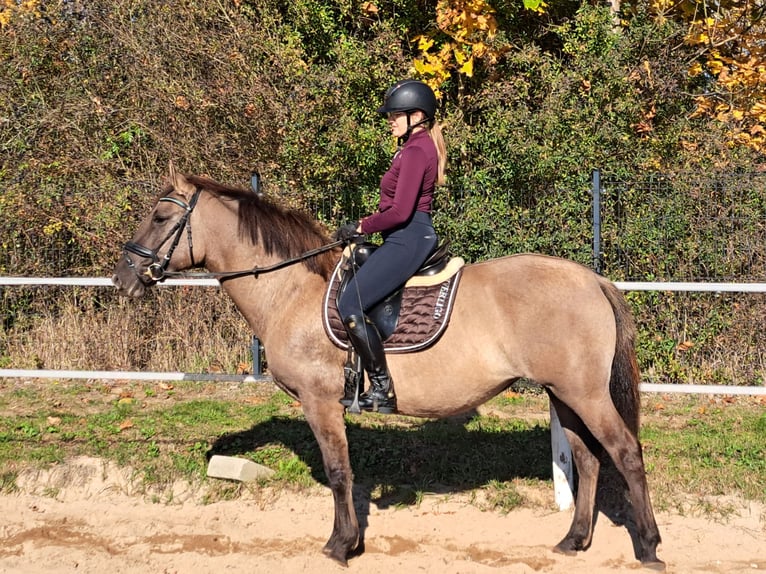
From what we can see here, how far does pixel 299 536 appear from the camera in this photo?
222 inches

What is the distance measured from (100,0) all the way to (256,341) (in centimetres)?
742

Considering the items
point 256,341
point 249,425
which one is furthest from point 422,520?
point 256,341

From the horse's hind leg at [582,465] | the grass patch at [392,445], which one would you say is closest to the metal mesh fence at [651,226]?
the grass patch at [392,445]

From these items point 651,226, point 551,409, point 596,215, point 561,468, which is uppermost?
point 596,215

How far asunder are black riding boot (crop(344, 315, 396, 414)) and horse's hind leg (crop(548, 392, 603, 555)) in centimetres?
120

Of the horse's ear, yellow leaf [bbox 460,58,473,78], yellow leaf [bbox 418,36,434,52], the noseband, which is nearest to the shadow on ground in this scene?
the noseband

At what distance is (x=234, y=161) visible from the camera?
36.9 feet

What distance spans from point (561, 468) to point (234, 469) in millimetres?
2677

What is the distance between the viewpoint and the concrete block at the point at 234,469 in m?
6.32

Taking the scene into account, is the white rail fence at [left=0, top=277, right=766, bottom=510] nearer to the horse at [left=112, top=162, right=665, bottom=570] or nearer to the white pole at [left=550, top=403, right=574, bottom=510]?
the white pole at [left=550, top=403, right=574, bottom=510]

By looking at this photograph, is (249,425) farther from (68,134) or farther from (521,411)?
(68,134)

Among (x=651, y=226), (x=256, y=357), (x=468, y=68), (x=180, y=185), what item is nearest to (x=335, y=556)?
(x=180, y=185)

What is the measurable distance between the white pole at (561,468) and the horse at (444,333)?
563 mm

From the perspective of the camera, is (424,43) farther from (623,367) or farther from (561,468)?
(623,367)
